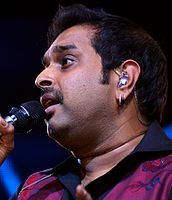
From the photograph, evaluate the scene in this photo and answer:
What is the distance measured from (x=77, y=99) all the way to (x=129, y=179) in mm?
271

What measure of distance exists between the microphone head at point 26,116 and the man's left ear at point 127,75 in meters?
0.26

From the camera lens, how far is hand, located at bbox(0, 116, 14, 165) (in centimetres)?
105

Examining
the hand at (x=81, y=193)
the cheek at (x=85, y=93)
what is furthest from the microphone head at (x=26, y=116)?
the hand at (x=81, y=193)

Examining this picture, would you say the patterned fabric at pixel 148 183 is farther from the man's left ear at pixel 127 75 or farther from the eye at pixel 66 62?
the eye at pixel 66 62

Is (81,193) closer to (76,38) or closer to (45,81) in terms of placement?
(45,81)

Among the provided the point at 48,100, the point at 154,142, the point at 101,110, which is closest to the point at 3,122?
the point at 48,100

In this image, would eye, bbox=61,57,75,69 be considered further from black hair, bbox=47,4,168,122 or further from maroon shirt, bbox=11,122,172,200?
maroon shirt, bbox=11,122,172,200

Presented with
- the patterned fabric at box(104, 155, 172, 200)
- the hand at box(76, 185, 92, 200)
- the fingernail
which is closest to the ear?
the patterned fabric at box(104, 155, 172, 200)

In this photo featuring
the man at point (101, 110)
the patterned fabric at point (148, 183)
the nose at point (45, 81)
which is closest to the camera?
the patterned fabric at point (148, 183)

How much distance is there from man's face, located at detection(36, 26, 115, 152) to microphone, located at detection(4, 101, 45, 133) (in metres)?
0.08

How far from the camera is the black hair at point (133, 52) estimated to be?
4.18 feet

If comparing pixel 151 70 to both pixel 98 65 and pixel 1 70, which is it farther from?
pixel 1 70

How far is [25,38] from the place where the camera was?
196cm

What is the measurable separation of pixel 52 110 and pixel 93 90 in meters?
0.13
